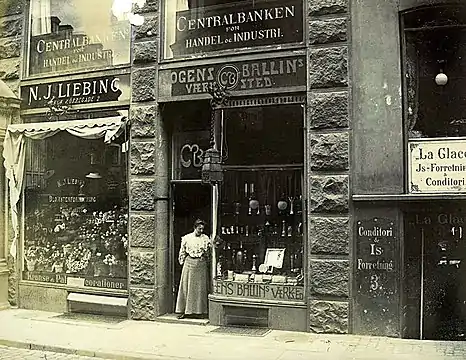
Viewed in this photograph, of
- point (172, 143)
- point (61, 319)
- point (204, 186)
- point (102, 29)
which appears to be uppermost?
point (102, 29)

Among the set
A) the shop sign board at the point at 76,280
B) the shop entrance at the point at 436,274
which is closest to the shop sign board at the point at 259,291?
the shop entrance at the point at 436,274

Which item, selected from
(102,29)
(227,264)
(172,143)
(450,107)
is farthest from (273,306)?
(102,29)

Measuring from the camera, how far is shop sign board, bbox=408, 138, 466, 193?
927 centimetres

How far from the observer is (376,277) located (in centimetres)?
938

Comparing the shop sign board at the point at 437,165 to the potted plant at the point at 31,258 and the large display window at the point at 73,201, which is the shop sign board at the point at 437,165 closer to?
the large display window at the point at 73,201

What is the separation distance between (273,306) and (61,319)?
377 cm

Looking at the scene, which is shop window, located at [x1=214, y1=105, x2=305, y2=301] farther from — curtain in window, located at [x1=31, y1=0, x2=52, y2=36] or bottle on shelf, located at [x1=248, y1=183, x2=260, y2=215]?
curtain in window, located at [x1=31, y1=0, x2=52, y2=36]

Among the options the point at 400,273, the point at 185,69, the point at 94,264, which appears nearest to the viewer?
the point at 400,273

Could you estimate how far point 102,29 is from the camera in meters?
11.6

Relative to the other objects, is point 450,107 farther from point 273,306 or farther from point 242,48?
point 273,306

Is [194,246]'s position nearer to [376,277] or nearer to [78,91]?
[376,277]

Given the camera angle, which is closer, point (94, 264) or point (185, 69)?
point (185, 69)

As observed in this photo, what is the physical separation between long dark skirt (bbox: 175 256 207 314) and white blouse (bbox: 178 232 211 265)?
0.09 meters

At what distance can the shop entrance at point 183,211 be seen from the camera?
10.9m
